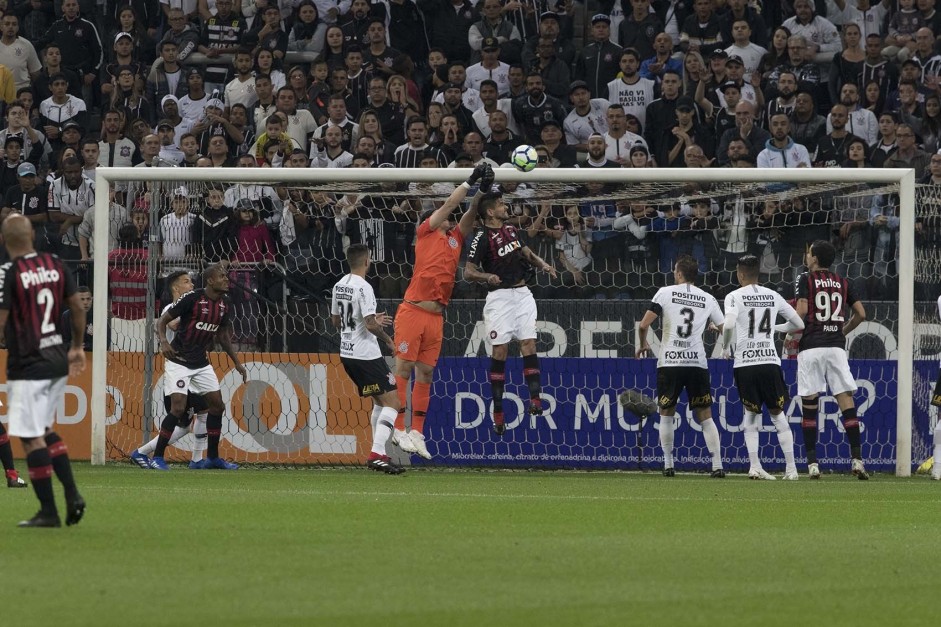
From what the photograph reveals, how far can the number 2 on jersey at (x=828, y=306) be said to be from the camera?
15281 millimetres

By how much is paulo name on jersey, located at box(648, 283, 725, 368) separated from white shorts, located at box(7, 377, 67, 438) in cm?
763

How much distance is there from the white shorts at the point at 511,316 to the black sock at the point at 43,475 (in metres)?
7.02

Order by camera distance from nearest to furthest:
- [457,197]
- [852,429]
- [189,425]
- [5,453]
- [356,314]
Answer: [5,453] < [457,197] < [356,314] < [852,429] < [189,425]

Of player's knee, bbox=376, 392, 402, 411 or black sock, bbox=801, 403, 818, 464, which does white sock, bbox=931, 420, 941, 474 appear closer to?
black sock, bbox=801, 403, 818, 464

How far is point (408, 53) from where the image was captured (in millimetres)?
23000

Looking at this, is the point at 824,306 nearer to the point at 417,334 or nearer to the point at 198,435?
the point at 417,334

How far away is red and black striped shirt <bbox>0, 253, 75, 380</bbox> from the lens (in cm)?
903

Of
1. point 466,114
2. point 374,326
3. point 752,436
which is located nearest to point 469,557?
point 374,326

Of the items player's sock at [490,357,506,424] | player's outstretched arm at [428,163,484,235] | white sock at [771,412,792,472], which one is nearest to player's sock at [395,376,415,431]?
player's sock at [490,357,506,424]

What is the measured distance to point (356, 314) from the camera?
14930 mm

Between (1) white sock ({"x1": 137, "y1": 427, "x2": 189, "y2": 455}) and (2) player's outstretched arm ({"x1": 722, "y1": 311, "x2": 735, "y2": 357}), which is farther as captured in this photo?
(1) white sock ({"x1": 137, "y1": 427, "x2": 189, "y2": 455})

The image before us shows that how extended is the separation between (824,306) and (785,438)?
4.73 ft

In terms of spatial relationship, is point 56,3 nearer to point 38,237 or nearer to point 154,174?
point 38,237

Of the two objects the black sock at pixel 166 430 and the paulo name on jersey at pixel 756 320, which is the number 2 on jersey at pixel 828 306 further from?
the black sock at pixel 166 430
